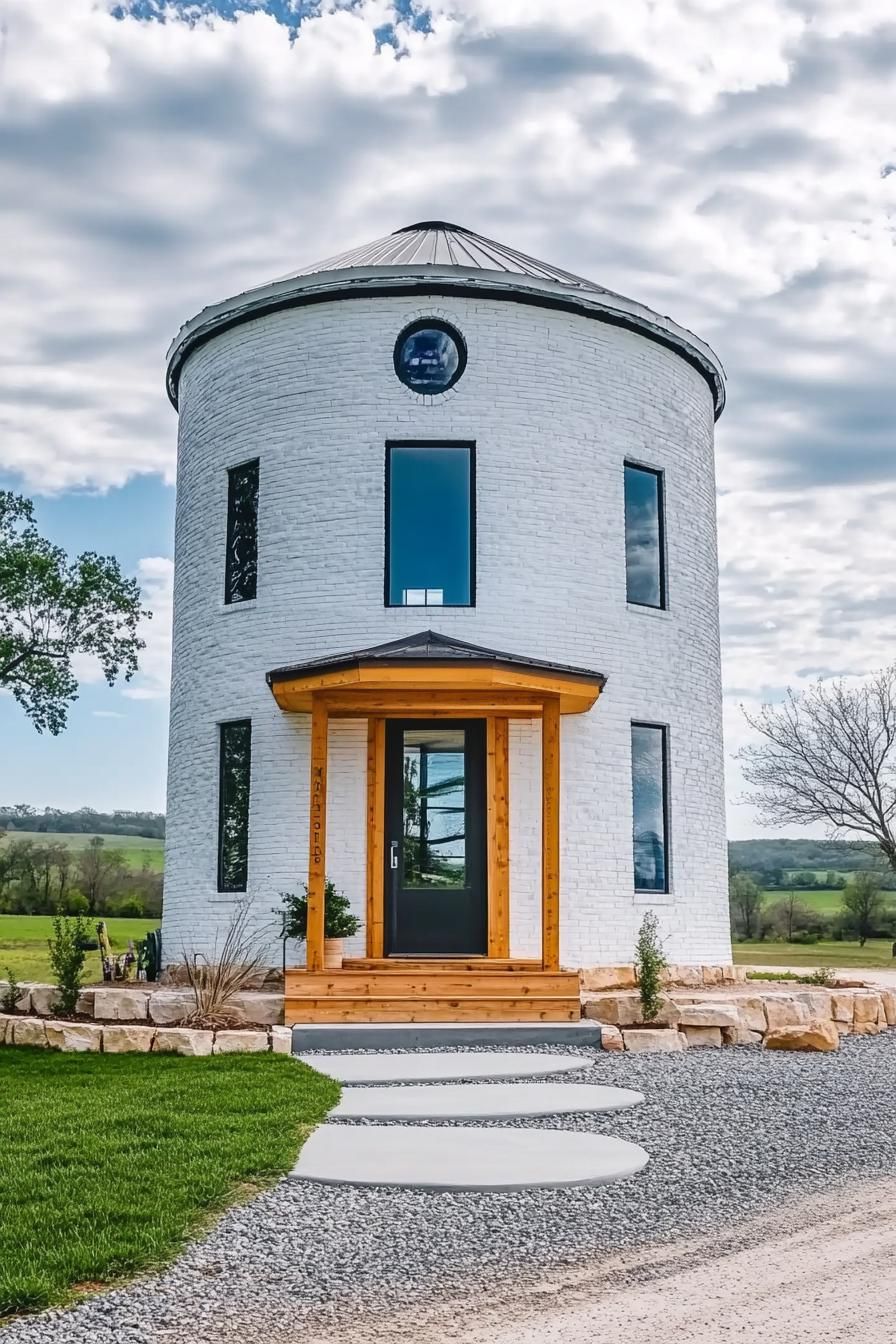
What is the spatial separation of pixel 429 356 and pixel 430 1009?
23.7 feet

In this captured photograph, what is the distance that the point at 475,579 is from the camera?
1419 cm

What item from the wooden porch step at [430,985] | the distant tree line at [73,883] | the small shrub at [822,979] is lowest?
the small shrub at [822,979]

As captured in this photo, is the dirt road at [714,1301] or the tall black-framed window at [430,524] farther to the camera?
the tall black-framed window at [430,524]

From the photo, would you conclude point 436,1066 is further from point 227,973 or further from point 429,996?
point 227,973

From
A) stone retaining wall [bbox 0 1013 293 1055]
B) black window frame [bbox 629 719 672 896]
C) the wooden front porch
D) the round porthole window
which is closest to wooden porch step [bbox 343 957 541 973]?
the wooden front porch

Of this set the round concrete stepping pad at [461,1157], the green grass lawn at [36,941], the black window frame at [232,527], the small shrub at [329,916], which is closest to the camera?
the round concrete stepping pad at [461,1157]

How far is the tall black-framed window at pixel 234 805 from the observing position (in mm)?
14422

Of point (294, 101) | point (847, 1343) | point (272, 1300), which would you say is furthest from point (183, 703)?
point (847, 1343)

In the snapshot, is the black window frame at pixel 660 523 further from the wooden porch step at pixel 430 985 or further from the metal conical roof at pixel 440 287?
the wooden porch step at pixel 430 985

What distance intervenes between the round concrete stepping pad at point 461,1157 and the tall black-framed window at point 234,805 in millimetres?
7018

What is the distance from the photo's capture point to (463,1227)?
5652mm

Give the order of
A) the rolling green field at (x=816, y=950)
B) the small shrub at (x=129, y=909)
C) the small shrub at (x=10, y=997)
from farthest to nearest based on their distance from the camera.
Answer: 1. the small shrub at (x=129, y=909)
2. the rolling green field at (x=816, y=950)
3. the small shrub at (x=10, y=997)

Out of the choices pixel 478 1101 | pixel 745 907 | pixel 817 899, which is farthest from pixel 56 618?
pixel 817 899

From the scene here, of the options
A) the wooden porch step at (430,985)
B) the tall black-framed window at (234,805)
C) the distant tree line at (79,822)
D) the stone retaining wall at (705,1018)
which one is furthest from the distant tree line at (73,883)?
the stone retaining wall at (705,1018)
